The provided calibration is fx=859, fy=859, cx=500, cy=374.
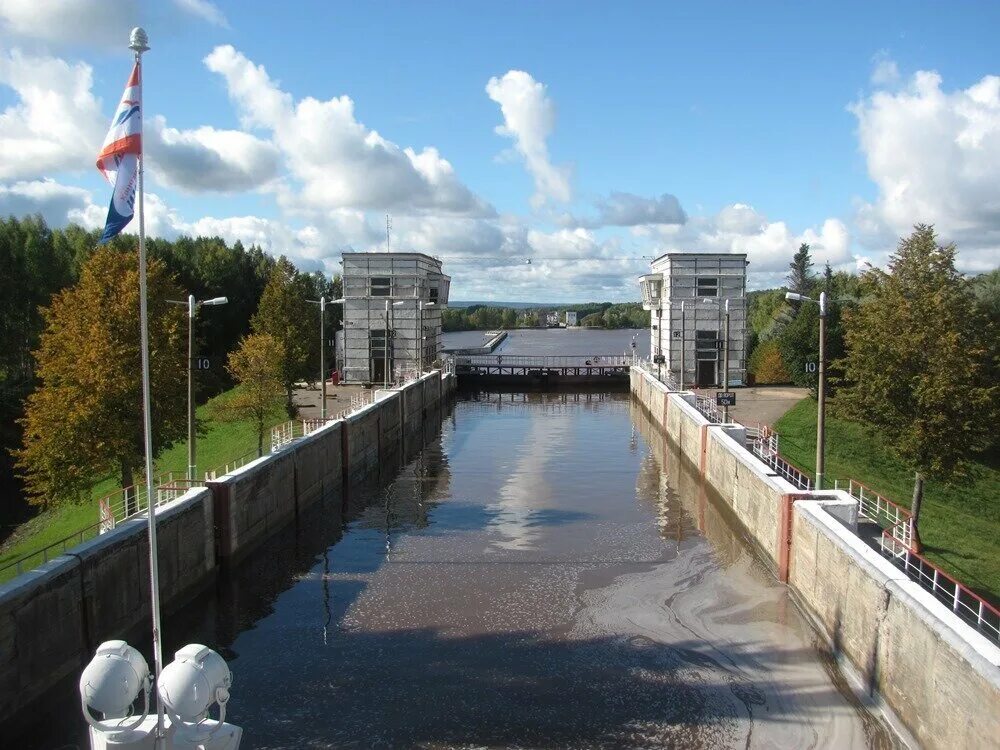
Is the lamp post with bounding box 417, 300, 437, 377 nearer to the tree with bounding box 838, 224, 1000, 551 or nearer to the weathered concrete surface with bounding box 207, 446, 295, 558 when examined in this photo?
the weathered concrete surface with bounding box 207, 446, 295, 558

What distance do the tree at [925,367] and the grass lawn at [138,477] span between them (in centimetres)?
1863

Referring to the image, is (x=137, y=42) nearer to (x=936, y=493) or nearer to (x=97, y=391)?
(x=97, y=391)

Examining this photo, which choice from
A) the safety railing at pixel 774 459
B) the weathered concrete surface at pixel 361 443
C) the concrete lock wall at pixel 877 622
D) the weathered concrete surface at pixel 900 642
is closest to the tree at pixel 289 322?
the weathered concrete surface at pixel 361 443

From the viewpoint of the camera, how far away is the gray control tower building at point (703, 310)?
2066 inches

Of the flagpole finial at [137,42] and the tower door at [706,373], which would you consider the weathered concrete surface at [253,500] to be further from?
the tower door at [706,373]

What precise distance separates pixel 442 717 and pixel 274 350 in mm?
20578

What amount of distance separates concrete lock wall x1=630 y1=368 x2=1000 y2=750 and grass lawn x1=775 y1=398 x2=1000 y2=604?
3.59 meters

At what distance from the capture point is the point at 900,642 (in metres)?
12.3

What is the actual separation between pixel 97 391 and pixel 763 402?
32731 mm

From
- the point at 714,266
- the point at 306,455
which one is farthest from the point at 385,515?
the point at 714,266

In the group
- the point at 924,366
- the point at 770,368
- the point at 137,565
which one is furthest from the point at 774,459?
the point at 770,368

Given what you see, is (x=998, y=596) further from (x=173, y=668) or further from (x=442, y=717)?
(x=173, y=668)

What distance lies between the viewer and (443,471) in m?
33.9

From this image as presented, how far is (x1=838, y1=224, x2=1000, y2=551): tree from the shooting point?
62.3 feet
